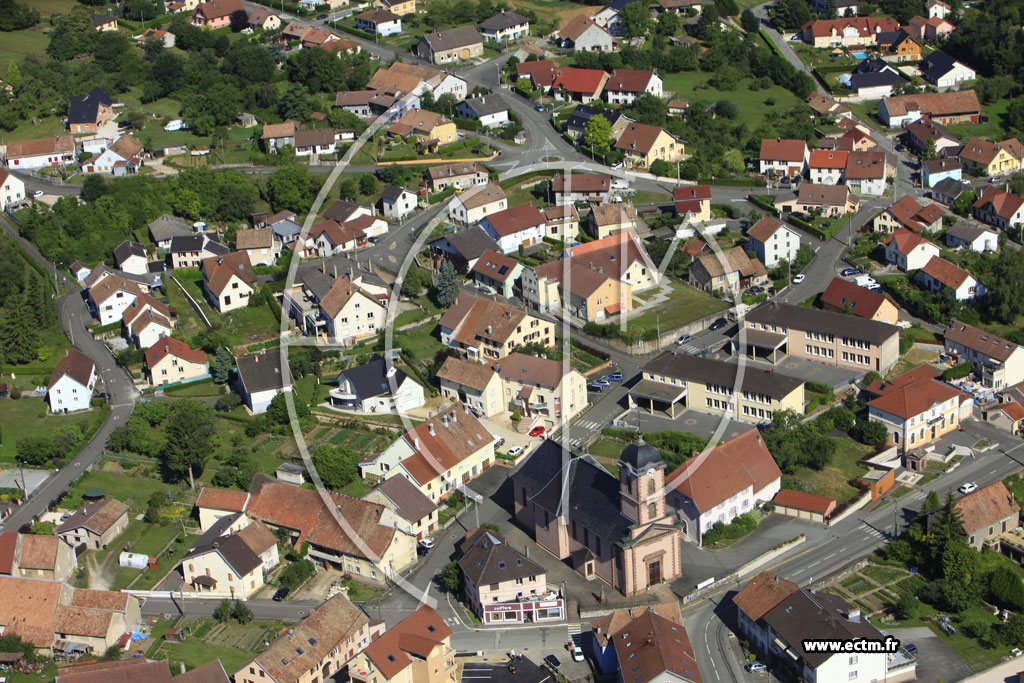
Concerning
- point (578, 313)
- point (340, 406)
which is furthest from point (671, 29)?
point (340, 406)

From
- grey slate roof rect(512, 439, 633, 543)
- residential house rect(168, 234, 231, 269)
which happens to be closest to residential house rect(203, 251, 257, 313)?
residential house rect(168, 234, 231, 269)

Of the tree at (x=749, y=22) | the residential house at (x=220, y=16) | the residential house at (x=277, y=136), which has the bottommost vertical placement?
the tree at (x=749, y=22)

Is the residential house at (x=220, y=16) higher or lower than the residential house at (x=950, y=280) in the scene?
higher

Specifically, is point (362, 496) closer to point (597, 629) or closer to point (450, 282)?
point (597, 629)

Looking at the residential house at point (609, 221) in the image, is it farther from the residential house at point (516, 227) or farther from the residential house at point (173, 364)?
the residential house at point (173, 364)

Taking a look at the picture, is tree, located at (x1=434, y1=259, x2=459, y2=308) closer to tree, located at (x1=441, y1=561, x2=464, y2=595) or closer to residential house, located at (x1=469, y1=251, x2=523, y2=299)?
residential house, located at (x1=469, y1=251, x2=523, y2=299)

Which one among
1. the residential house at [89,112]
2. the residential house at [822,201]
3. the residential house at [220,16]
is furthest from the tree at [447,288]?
the residential house at [220,16]
